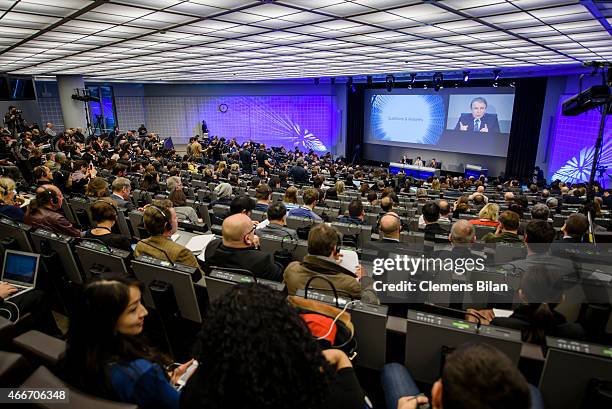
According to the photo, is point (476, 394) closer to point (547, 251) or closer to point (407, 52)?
point (547, 251)

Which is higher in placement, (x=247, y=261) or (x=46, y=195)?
(x=46, y=195)

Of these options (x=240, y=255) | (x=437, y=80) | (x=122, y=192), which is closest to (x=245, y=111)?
(x=437, y=80)

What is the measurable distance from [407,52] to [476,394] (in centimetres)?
786

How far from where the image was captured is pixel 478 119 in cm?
1563

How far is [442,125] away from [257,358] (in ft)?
57.9

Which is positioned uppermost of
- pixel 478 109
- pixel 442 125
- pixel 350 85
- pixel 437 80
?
pixel 350 85

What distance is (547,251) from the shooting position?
303cm

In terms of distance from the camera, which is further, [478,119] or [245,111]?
[245,111]

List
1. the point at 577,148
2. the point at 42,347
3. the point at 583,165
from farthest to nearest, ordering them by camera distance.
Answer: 1. the point at 577,148
2. the point at 583,165
3. the point at 42,347

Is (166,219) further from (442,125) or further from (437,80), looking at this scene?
(442,125)

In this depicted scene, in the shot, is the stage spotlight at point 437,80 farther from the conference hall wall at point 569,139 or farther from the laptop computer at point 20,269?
the laptop computer at point 20,269

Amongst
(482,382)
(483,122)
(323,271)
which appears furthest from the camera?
(483,122)

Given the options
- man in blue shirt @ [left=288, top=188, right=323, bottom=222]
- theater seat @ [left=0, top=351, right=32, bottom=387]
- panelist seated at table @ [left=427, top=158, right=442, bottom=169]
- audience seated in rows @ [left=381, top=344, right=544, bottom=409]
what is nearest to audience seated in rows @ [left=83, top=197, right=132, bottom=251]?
theater seat @ [left=0, top=351, right=32, bottom=387]

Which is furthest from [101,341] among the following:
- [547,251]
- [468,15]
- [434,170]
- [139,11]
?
[434,170]
